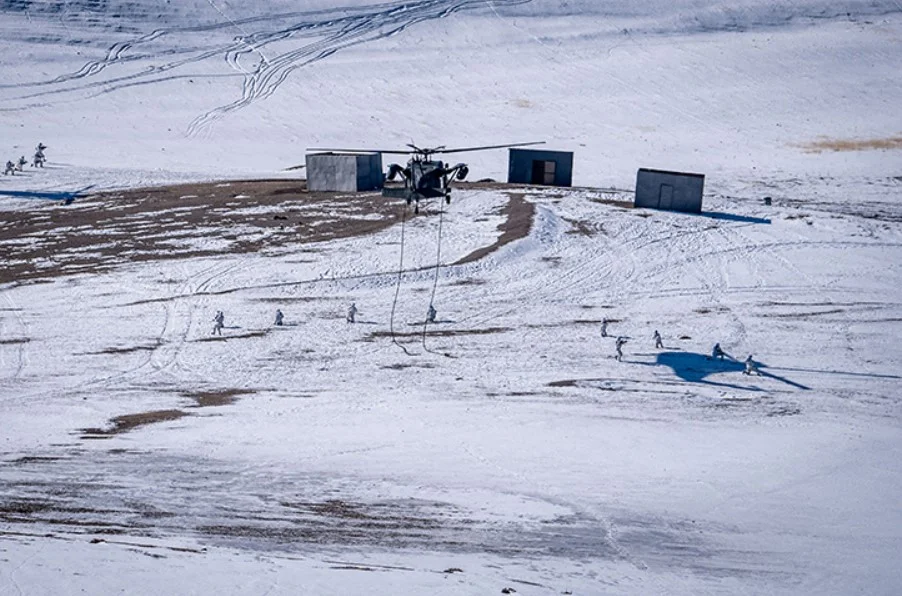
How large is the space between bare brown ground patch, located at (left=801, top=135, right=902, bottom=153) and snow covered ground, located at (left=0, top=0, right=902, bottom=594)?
0.31 meters

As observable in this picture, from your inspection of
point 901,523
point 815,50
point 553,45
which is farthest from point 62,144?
point 901,523

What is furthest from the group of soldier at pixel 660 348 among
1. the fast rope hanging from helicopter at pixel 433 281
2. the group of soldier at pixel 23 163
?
the group of soldier at pixel 23 163

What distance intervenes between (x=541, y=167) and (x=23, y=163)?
22.5m

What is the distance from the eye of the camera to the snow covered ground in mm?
12891

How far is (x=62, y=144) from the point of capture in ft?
172

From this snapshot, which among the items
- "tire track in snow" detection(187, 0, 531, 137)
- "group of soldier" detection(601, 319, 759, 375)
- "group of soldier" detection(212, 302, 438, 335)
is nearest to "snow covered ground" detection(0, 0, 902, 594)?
"group of soldier" detection(601, 319, 759, 375)

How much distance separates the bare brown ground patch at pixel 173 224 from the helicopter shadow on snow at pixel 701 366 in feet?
44.8

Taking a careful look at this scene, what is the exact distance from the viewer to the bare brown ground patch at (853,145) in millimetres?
50531

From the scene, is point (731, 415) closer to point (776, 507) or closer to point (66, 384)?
point (776, 507)

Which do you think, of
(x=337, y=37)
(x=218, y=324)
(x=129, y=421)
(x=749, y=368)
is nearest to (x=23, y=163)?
(x=337, y=37)

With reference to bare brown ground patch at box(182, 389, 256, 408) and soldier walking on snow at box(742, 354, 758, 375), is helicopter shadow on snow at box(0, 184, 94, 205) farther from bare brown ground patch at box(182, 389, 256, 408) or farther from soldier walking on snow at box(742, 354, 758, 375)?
soldier walking on snow at box(742, 354, 758, 375)

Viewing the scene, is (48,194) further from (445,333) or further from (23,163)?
(445,333)

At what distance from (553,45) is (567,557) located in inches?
2248

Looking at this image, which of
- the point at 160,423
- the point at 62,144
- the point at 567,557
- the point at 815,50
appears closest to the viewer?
the point at 567,557
